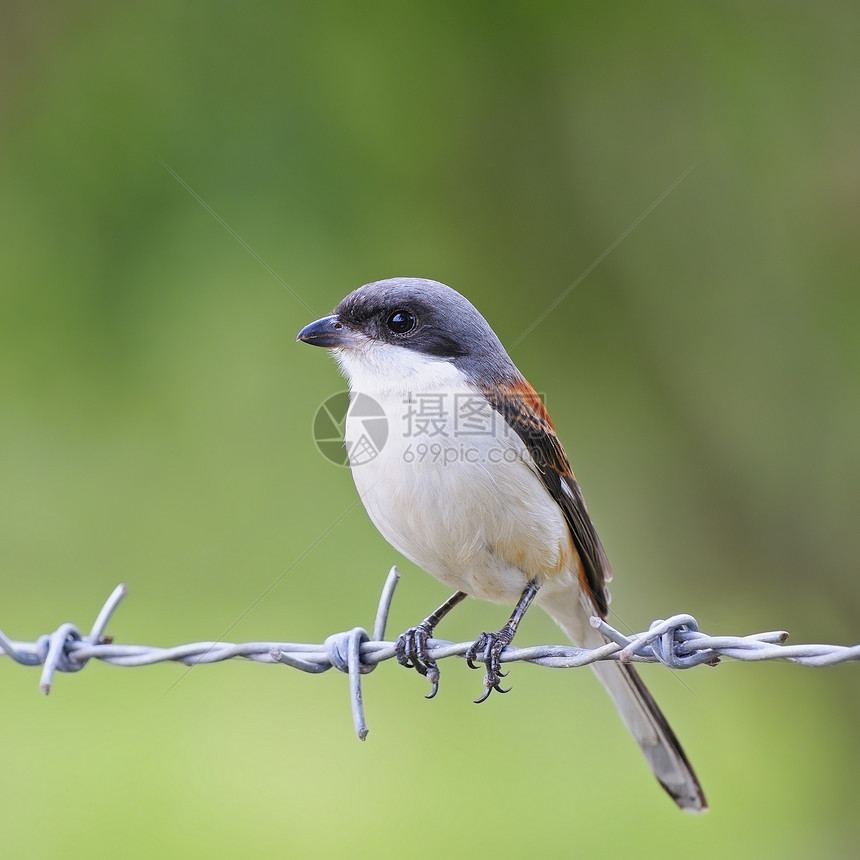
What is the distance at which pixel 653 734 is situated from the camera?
132 inches

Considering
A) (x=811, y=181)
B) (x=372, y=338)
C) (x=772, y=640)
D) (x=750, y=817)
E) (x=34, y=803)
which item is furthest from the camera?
(x=811, y=181)

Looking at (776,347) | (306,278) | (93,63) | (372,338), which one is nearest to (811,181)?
(776,347)

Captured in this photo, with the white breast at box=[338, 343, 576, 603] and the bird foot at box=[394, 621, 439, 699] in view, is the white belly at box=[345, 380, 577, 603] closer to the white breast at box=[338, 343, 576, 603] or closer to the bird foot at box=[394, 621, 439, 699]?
the white breast at box=[338, 343, 576, 603]

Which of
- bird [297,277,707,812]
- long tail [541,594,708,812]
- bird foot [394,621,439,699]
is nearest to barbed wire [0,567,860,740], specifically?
bird foot [394,621,439,699]

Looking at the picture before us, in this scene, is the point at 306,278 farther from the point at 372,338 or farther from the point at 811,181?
the point at 811,181

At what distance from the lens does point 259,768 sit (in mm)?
4969

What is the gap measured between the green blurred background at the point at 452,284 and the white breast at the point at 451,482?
7.47ft

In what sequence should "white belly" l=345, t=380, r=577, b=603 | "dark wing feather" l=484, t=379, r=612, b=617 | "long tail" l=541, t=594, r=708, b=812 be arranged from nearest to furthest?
"white belly" l=345, t=380, r=577, b=603
"dark wing feather" l=484, t=379, r=612, b=617
"long tail" l=541, t=594, r=708, b=812

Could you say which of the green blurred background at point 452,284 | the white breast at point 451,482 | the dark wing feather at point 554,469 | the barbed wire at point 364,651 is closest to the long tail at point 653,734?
the dark wing feather at point 554,469

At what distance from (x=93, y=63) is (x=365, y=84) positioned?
1.83 metres

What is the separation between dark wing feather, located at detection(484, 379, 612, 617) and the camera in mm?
3154

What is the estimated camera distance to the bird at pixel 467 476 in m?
2.86

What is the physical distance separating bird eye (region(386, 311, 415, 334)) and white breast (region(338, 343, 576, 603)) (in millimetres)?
90

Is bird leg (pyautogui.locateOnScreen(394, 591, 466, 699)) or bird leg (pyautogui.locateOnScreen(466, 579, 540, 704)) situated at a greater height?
bird leg (pyautogui.locateOnScreen(394, 591, 466, 699))
